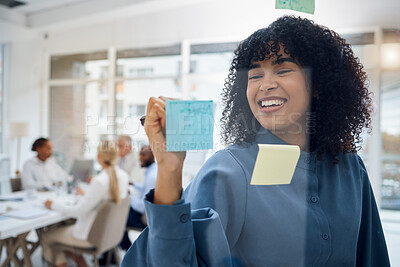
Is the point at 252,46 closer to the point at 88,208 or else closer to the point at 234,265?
the point at 234,265

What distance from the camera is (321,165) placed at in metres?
0.54

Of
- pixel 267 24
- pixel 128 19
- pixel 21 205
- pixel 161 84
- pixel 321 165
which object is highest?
pixel 128 19

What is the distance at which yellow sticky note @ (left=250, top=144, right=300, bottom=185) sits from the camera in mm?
488

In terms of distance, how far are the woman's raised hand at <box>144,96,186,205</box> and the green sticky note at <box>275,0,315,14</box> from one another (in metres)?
→ 0.29

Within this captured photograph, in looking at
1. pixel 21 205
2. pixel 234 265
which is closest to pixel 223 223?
pixel 234 265

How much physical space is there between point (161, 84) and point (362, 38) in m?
0.39

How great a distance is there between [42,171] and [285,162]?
10.4 feet

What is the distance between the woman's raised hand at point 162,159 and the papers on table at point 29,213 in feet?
5.80

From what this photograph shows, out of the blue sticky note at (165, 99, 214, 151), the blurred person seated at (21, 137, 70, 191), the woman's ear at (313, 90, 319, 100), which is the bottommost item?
the blurred person seated at (21, 137, 70, 191)

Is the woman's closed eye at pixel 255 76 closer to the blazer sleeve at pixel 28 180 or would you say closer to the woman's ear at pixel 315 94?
the woman's ear at pixel 315 94

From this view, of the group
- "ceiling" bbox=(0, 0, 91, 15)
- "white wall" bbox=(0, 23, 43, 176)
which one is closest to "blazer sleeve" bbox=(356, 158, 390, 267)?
"ceiling" bbox=(0, 0, 91, 15)

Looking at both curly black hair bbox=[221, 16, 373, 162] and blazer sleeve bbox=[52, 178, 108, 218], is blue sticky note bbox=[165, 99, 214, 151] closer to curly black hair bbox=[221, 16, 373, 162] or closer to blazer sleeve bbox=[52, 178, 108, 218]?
curly black hair bbox=[221, 16, 373, 162]

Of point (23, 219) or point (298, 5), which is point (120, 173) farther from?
point (298, 5)

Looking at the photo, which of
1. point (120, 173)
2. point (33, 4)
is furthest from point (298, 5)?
point (120, 173)
